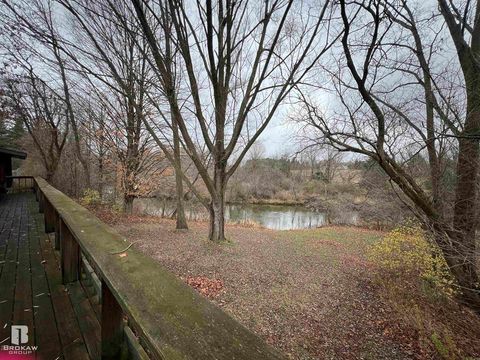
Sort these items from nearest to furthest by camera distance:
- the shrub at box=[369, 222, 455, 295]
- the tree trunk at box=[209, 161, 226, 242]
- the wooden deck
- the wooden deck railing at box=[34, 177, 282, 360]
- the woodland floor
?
the wooden deck railing at box=[34, 177, 282, 360]
the wooden deck
the woodland floor
the shrub at box=[369, 222, 455, 295]
the tree trunk at box=[209, 161, 226, 242]

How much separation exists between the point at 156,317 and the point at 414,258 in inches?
249

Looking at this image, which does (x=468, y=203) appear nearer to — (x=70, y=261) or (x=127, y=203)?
(x=70, y=261)

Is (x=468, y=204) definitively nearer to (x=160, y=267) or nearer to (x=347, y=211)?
(x=160, y=267)

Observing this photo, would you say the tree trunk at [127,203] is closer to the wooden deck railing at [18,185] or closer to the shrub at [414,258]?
the wooden deck railing at [18,185]

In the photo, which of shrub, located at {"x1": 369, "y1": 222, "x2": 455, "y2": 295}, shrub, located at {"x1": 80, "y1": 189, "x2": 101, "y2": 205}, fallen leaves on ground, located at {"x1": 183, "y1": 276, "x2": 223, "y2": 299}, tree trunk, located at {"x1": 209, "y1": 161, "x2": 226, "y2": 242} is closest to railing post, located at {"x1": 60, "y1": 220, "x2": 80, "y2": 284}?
fallen leaves on ground, located at {"x1": 183, "y1": 276, "x2": 223, "y2": 299}

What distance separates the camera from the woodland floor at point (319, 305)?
10.4 ft

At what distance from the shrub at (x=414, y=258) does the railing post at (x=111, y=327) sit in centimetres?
523

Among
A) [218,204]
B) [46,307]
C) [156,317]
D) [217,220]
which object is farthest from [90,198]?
[156,317]

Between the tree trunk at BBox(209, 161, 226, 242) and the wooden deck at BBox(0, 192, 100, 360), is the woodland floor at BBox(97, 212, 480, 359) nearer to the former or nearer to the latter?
the tree trunk at BBox(209, 161, 226, 242)

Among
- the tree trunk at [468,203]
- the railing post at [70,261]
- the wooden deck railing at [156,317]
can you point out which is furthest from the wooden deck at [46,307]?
the tree trunk at [468,203]

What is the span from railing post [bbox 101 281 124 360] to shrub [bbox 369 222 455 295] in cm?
523

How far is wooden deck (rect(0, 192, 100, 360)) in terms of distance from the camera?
1562mm

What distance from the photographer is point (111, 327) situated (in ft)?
3.78

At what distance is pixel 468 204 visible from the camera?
421 cm
